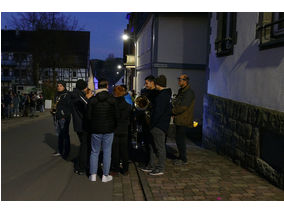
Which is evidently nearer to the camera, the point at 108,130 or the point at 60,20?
the point at 108,130

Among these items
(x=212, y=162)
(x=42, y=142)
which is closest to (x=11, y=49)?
(x=42, y=142)

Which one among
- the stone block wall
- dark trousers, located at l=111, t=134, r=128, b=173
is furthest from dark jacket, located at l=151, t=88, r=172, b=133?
the stone block wall

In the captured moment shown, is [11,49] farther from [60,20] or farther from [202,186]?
[202,186]

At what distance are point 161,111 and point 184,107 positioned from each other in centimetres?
77

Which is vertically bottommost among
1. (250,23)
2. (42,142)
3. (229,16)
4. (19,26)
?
(42,142)

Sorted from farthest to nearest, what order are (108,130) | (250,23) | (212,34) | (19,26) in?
(19,26)
(212,34)
(250,23)
(108,130)

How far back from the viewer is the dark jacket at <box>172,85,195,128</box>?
5883 mm

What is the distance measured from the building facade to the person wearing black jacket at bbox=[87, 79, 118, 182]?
8.56 feet

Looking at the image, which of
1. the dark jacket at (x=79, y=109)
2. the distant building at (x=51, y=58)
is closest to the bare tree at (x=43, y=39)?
the distant building at (x=51, y=58)

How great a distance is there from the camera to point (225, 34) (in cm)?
805

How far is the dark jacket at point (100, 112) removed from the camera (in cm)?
490

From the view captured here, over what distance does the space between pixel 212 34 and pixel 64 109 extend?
191 inches

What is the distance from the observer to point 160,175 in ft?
17.8

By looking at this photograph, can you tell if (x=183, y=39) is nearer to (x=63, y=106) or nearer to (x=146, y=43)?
(x=146, y=43)
